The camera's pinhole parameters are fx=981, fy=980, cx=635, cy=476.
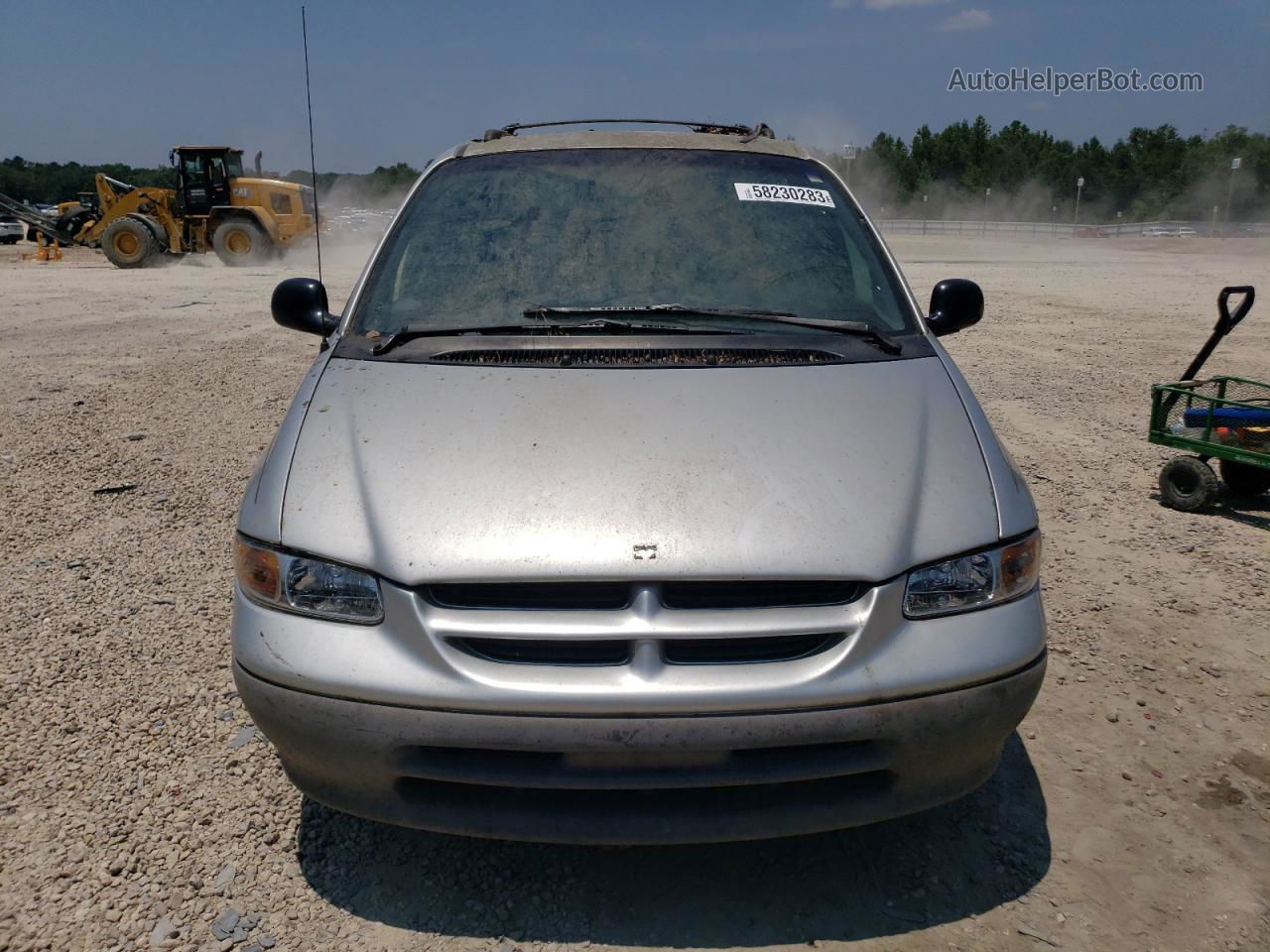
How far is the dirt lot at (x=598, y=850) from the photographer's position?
2.31 metres

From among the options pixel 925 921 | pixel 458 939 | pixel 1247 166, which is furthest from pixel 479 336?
pixel 1247 166

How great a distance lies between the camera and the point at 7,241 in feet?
122

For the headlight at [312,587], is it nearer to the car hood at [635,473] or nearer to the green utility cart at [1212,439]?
the car hood at [635,473]

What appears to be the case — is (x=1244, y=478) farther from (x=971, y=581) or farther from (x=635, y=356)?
→ (x=635, y=356)

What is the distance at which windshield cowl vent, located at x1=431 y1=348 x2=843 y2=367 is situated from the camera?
2.77m

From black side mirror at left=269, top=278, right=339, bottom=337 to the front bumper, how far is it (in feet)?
5.27

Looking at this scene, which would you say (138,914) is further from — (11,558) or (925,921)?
(11,558)

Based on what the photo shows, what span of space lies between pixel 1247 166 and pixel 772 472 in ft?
275

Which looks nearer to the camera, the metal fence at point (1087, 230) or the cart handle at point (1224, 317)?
the cart handle at point (1224, 317)

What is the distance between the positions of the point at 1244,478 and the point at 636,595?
496cm

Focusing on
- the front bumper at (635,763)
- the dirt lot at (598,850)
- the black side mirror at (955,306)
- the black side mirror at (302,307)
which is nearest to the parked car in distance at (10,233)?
the dirt lot at (598,850)

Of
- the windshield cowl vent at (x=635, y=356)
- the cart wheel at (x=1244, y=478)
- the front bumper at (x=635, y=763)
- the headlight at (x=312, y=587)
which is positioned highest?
the windshield cowl vent at (x=635, y=356)

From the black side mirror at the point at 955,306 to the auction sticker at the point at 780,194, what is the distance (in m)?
0.52

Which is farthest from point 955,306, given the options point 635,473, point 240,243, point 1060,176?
point 1060,176
